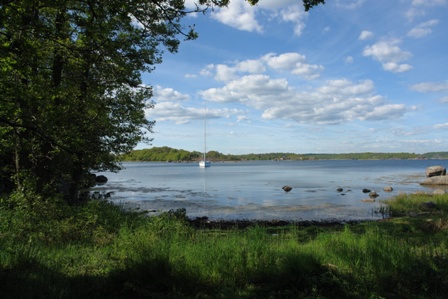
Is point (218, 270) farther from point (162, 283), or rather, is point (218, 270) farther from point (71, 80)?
point (71, 80)

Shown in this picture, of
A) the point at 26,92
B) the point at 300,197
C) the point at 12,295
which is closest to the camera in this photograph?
the point at 12,295

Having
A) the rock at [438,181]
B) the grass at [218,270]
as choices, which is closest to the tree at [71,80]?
the grass at [218,270]

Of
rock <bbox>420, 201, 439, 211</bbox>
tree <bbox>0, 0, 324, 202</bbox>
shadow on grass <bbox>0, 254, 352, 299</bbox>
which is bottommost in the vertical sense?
rock <bbox>420, 201, 439, 211</bbox>

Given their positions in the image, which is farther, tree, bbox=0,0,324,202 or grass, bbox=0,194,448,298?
tree, bbox=0,0,324,202

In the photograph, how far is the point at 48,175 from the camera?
14031mm

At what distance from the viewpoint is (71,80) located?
13477mm

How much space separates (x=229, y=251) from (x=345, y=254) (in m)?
2.76

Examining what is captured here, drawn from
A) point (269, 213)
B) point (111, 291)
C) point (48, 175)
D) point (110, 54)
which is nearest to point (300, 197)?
point (269, 213)

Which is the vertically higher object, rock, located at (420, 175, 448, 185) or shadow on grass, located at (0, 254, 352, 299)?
shadow on grass, located at (0, 254, 352, 299)

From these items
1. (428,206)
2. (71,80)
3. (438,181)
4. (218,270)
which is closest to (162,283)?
(218,270)

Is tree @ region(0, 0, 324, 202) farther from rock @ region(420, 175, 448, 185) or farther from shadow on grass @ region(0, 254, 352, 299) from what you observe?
rock @ region(420, 175, 448, 185)

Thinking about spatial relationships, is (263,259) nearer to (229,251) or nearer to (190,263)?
(229,251)

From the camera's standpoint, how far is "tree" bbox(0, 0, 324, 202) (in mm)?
7555

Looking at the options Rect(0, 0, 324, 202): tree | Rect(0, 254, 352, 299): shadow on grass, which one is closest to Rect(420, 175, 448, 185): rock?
→ Rect(0, 0, 324, 202): tree
